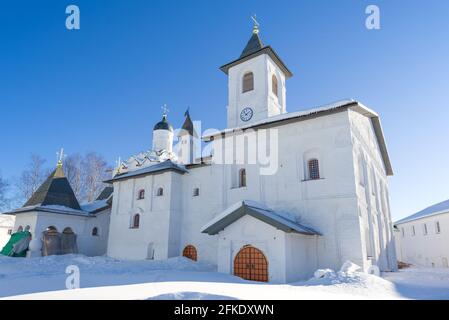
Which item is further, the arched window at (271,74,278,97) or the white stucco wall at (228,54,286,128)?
the arched window at (271,74,278,97)

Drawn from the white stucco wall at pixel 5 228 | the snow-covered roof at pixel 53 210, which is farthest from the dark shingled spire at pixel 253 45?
the white stucco wall at pixel 5 228

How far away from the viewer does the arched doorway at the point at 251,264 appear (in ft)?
38.4

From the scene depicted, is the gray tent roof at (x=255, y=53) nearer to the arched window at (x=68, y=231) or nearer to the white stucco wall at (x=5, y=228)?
the arched window at (x=68, y=231)

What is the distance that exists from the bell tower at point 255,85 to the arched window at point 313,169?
533 centimetres

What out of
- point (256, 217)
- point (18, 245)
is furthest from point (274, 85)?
point (18, 245)

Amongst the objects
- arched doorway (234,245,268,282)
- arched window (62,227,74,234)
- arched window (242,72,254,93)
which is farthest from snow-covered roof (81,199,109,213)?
arched doorway (234,245,268,282)

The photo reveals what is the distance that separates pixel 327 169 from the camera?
13.5 metres

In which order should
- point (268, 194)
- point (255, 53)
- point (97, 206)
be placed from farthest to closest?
1. point (97, 206)
2. point (255, 53)
3. point (268, 194)

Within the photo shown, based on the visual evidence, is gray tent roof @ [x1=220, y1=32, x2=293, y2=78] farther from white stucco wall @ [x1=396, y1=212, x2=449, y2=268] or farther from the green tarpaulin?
the green tarpaulin

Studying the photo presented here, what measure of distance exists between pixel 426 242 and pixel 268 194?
2007 centimetres

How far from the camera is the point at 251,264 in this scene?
39.7 feet

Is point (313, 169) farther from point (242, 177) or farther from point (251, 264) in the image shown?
point (251, 264)

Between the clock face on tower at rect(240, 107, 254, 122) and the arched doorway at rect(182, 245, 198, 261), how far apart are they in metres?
8.88

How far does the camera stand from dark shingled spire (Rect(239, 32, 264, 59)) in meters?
20.6
